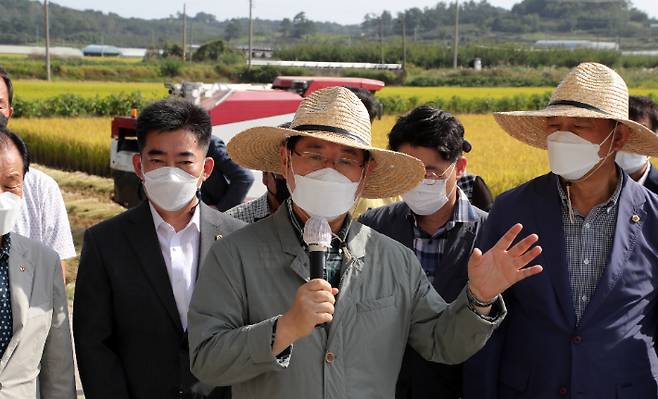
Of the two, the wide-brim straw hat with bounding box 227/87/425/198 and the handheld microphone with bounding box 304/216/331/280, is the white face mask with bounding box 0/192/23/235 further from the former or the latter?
the handheld microphone with bounding box 304/216/331/280

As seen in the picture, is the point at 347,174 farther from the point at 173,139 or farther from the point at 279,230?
the point at 173,139

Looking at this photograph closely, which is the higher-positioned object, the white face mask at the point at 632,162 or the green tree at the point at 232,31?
the green tree at the point at 232,31

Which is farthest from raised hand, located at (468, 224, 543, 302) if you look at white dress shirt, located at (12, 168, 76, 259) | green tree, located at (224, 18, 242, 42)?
green tree, located at (224, 18, 242, 42)

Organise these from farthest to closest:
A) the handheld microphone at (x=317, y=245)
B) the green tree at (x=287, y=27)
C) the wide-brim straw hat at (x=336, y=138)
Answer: the green tree at (x=287, y=27) → the wide-brim straw hat at (x=336, y=138) → the handheld microphone at (x=317, y=245)

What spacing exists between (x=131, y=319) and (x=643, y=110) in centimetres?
315

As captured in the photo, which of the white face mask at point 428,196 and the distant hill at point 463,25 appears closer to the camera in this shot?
the white face mask at point 428,196

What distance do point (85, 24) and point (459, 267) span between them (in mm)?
181664

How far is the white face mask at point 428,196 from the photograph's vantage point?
3.54 m

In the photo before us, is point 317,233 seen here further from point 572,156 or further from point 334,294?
point 572,156

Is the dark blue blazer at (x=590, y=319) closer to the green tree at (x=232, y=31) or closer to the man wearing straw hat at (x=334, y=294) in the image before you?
the man wearing straw hat at (x=334, y=294)

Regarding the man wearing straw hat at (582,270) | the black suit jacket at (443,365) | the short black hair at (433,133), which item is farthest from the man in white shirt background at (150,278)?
the man wearing straw hat at (582,270)

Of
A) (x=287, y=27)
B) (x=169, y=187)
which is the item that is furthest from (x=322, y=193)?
(x=287, y=27)

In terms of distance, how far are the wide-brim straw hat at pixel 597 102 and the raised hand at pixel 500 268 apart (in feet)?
2.46

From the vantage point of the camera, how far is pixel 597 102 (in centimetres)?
295
